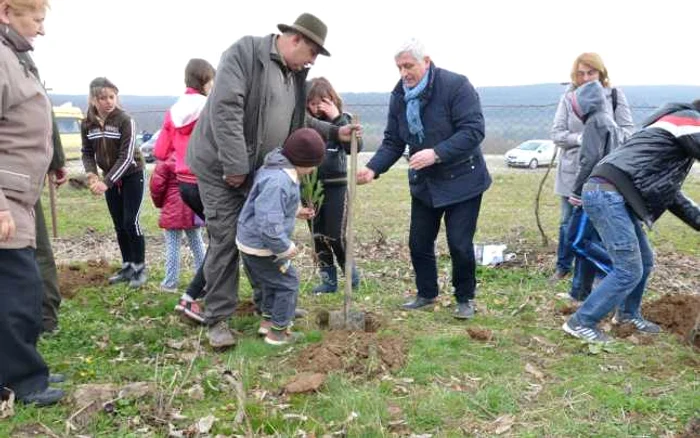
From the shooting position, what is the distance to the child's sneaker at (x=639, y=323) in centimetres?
495

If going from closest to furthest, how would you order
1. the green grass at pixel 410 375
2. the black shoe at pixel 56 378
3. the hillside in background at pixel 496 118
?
the green grass at pixel 410 375 < the black shoe at pixel 56 378 < the hillside in background at pixel 496 118

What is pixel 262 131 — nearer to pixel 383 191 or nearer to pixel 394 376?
pixel 394 376

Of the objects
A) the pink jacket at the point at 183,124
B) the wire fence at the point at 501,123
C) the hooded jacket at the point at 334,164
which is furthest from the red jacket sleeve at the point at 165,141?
the wire fence at the point at 501,123

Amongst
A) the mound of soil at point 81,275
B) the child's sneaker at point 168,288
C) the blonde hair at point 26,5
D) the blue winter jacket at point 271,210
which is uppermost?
the blonde hair at point 26,5

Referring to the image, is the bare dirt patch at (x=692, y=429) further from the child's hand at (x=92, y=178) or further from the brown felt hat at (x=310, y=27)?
the child's hand at (x=92, y=178)

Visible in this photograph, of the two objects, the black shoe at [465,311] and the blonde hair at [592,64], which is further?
the blonde hair at [592,64]

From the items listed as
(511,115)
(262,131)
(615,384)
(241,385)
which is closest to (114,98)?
(262,131)

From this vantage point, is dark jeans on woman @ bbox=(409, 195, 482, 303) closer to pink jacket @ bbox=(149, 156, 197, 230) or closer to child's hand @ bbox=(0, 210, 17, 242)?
pink jacket @ bbox=(149, 156, 197, 230)

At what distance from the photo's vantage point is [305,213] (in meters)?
4.81

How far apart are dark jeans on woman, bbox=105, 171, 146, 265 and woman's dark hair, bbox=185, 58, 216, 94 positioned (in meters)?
1.25

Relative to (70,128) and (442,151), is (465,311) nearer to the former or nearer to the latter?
(442,151)

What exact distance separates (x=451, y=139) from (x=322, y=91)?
1208 millimetres

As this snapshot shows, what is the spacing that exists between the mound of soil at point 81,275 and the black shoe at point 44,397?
2353 mm

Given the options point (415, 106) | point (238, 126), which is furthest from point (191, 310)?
point (415, 106)
